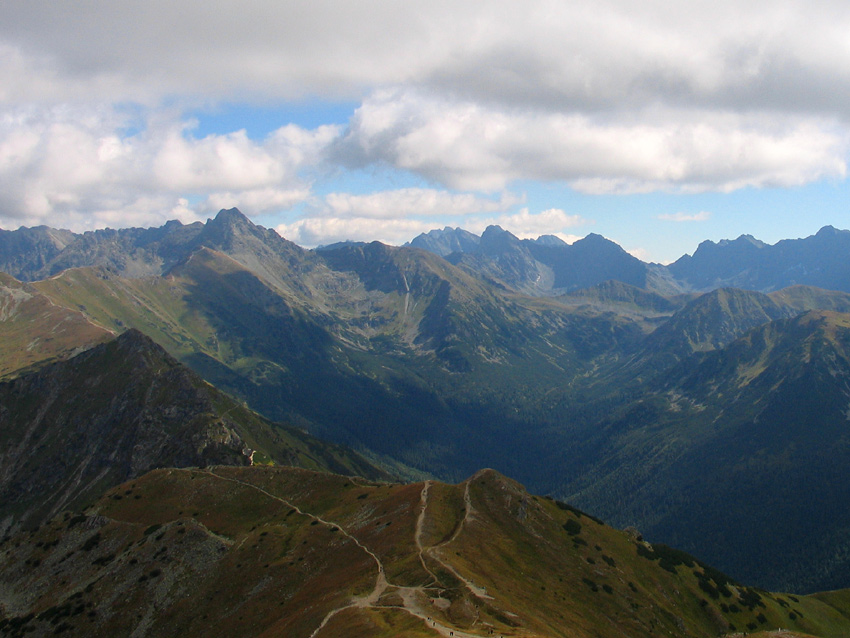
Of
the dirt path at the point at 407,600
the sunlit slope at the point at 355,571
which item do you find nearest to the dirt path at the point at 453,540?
the dirt path at the point at 407,600

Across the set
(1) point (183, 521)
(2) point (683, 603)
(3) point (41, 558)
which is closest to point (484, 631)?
(2) point (683, 603)

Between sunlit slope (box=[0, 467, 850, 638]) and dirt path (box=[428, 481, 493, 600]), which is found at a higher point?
dirt path (box=[428, 481, 493, 600])

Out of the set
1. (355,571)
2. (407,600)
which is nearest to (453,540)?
(355,571)

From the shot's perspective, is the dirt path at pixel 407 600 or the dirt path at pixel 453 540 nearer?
the dirt path at pixel 407 600

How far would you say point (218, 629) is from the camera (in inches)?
3974

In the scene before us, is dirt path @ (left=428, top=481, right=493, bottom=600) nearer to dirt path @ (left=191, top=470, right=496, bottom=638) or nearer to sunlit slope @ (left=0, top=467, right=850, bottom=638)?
dirt path @ (left=191, top=470, right=496, bottom=638)

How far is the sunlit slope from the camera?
301 ft

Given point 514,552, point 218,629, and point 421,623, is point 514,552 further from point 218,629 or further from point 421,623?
point 218,629

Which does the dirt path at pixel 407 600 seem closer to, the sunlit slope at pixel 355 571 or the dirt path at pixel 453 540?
the dirt path at pixel 453 540

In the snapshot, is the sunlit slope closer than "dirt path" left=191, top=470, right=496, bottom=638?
No

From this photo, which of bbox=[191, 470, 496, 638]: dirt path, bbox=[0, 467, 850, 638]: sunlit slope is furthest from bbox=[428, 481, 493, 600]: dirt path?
bbox=[0, 467, 850, 638]: sunlit slope

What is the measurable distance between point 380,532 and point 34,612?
83.1m

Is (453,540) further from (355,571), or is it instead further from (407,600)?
(407,600)

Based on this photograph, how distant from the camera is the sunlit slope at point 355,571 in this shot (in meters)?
91.8
